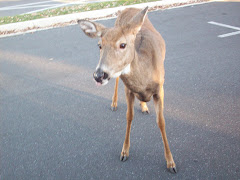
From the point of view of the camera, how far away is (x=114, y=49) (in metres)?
2.33

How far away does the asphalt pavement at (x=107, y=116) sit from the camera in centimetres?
294

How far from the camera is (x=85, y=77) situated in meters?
4.97

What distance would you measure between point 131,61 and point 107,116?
155cm

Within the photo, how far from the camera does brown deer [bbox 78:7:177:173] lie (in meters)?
2.31

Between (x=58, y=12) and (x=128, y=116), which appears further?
(x=58, y=12)

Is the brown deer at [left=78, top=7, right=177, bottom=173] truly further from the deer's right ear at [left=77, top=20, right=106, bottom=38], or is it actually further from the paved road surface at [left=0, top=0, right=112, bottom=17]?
the paved road surface at [left=0, top=0, right=112, bottom=17]

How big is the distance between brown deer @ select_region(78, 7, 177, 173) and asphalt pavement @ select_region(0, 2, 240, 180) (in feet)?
0.94

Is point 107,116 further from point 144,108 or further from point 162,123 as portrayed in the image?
point 162,123

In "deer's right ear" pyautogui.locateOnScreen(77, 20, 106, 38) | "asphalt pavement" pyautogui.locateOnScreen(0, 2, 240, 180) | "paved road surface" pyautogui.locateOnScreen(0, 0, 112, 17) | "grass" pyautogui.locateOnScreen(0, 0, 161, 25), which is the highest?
"deer's right ear" pyautogui.locateOnScreen(77, 20, 106, 38)

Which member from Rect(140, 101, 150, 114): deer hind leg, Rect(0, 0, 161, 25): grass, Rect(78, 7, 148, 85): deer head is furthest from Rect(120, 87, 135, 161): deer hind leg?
Rect(0, 0, 161, 25): grass

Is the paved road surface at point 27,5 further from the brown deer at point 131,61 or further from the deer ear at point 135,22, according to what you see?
the deer ear at point 135,22

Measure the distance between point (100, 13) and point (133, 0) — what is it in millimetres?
1839

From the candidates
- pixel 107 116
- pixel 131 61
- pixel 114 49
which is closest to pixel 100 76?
pixel 114 49

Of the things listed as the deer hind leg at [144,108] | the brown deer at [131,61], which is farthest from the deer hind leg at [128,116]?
the deer hind leg at [144,108]
